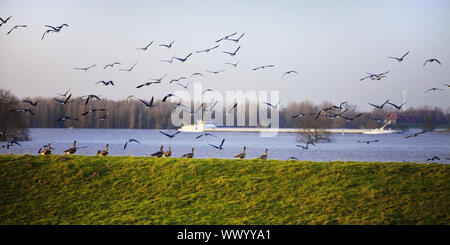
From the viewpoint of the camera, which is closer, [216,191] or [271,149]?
[216,191]

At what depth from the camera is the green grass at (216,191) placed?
12273 mm

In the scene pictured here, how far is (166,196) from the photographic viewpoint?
543 inches

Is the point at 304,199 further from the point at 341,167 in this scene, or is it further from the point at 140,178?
the point at 140,178

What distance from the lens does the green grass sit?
483 inches

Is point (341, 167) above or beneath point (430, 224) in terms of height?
above

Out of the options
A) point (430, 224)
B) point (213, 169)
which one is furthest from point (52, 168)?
point (430, 224)

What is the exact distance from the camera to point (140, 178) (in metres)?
14.9

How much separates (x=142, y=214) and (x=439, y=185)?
9695 mm

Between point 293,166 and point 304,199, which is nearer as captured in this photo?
point 304,199

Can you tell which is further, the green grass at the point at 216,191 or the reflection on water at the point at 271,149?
the reflection on water at the point at 271,149

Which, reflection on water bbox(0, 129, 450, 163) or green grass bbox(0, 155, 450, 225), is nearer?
green grass bbox(0, 155, 450, 225)

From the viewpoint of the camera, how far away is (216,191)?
45.9ft
